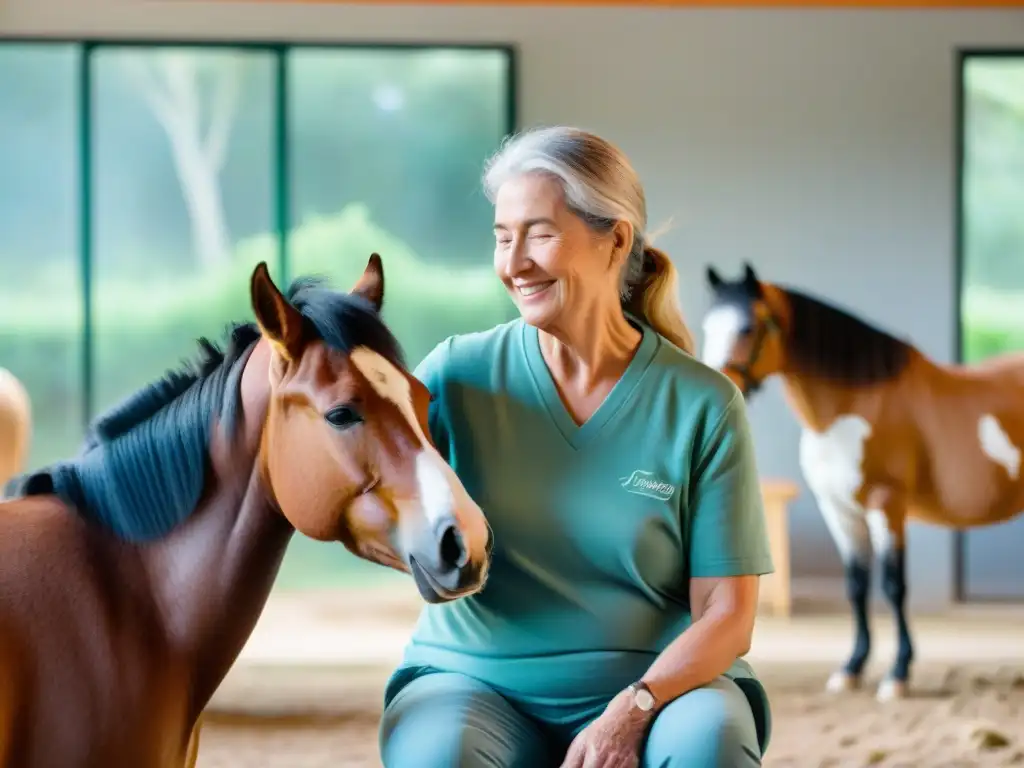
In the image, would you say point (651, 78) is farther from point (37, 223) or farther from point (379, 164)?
point (37, 223)

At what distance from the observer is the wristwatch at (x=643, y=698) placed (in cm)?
131

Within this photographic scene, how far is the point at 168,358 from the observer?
5234mm

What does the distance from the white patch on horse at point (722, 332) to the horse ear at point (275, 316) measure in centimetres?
258

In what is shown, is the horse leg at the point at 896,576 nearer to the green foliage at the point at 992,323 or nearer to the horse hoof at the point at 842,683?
the horse hoof at the point at 842,683

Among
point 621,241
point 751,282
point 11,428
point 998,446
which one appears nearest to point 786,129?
point 751,282

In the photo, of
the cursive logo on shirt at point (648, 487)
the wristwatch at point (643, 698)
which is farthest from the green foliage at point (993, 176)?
the wristwatch at point (643, 698)

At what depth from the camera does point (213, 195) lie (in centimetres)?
526

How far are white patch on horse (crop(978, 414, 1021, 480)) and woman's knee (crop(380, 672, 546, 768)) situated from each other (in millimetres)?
2868

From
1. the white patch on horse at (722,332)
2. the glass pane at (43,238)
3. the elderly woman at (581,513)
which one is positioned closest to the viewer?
the elderly woman at (581,513)

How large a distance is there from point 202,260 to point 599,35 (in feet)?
6.69

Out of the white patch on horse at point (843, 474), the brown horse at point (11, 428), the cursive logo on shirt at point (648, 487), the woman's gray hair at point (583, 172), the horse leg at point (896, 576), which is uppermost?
the woman's gray hair at point (583, 172)

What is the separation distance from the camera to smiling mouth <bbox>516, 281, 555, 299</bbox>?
143 centimetres

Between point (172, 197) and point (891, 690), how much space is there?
360cm

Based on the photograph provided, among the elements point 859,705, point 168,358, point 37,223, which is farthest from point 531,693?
point 37,223
